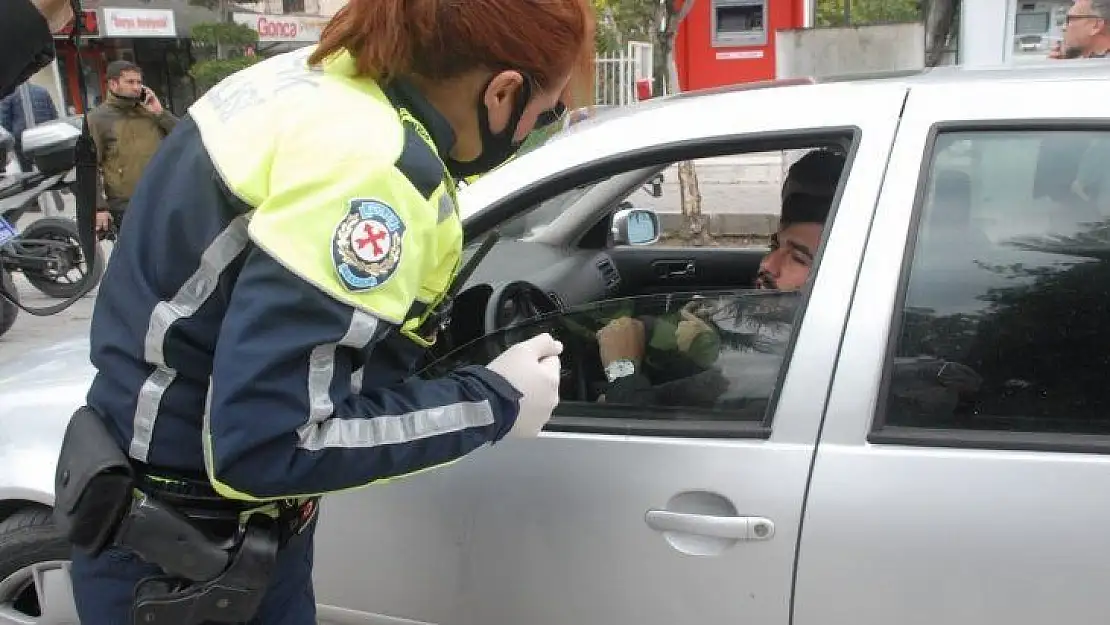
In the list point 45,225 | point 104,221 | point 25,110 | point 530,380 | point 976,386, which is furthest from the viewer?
point 25,110

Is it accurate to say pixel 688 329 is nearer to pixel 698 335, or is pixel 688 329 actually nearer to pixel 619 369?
pixel 698 335

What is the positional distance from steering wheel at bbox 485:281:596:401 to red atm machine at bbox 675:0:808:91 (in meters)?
9.76

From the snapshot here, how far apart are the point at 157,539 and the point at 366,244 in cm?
52

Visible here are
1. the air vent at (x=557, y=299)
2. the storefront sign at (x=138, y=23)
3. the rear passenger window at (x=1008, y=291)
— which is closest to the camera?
the rear passenger window at (x=1008, y=291)

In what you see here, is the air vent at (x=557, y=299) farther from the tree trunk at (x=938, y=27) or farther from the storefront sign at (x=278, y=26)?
the storefront sign at (x=278, y=26)

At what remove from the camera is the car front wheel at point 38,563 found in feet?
6.54

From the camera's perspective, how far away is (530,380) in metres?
1.31

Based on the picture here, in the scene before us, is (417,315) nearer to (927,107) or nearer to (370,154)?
(370,154)

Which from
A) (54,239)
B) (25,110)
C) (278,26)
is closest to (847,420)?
(54,239)

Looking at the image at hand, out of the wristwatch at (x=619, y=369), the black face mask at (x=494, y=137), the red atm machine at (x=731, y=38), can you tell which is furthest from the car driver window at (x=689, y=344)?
the red atm machine at (x=731, y=38)

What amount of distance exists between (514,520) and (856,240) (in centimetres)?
75

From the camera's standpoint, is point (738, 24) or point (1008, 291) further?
point (738, 24)

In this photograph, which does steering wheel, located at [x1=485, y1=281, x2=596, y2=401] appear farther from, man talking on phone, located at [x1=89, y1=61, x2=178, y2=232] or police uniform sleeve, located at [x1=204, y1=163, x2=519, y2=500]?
man talking on phone, located at [x1=89, y1=61, x2=178, y2=232]

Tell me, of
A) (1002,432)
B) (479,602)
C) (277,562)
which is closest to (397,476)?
(277,562)
